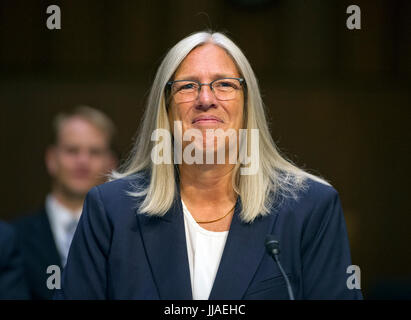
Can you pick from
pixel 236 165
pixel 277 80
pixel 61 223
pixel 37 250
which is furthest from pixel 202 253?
pixel 277 80

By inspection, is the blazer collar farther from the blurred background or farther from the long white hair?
the blurred background

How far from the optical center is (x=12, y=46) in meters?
5.37

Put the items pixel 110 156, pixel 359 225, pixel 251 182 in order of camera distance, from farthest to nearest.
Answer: pixel 359 225 → pixel 110 156 → pixel 251 182

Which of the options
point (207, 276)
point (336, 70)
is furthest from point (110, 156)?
point (207, 276)

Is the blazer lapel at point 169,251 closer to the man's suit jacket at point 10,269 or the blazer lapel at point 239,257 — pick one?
the blazer lapel at point 239,257

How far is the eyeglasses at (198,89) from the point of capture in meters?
2.33

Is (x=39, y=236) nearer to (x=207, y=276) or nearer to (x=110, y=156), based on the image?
(x=110, y=156)

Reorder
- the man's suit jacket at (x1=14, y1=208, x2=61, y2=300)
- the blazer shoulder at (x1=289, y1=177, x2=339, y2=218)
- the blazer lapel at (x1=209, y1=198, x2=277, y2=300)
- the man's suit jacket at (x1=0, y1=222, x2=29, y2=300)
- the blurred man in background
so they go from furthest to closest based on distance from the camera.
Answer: the blurred man in background → the man's suit jacket at (x1=14, y1=208, x2=61, y2=300) → the man's suit jacket at (x1=0, y1=222, x2=29, y2=300) → the blazer shoulder at (x1=289, y1=177, x2=339, y2=218) → the blazer lapel at (x1=209, y1=198, x2=277, y2=300)

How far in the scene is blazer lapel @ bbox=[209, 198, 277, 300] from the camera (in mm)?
2119

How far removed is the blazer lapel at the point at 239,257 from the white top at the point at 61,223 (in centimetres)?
207

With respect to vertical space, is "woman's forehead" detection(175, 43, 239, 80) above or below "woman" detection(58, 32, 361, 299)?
above

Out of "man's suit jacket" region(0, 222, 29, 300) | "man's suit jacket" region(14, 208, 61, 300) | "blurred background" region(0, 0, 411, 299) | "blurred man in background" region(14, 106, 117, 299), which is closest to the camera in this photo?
"man's suit jacket" region(0, 222, 29, 300)

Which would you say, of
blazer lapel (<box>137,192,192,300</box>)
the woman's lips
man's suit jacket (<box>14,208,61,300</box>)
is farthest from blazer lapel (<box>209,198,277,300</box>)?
man's suit jacket (<box>14,208,61,300</box>)

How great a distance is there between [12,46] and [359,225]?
3220 mm
